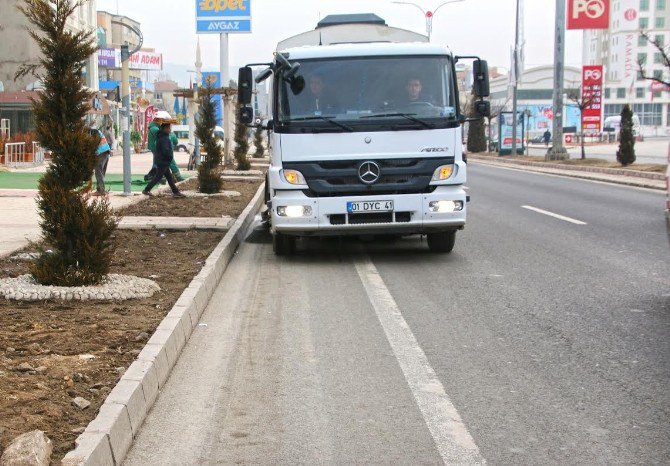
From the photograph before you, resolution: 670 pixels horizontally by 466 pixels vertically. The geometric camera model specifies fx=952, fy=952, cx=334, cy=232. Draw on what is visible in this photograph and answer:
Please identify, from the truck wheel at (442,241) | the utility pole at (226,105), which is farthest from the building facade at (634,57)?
the truck wheel at (442,241)

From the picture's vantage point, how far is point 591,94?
Result: 4509cm

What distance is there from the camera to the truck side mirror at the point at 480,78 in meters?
11.3

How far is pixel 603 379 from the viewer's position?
574cm

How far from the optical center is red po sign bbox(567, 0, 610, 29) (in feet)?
195

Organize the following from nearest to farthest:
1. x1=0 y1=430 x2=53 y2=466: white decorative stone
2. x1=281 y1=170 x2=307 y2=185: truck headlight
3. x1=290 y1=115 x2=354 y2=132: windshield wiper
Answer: x1=0 y1=430 x2=53 y2=466: white decorative stone, x1=290 y1=115 x2=354 y2=132: windshield wiper, x1=281 y1=170 x2=307 y2=185: truck headlight

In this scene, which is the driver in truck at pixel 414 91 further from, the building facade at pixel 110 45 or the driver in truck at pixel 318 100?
the building facade at pixel 110 45

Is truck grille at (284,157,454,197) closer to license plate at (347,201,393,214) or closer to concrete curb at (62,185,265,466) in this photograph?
license plate at (347,201,393,214)

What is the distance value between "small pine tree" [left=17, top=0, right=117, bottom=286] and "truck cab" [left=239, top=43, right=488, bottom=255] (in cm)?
339

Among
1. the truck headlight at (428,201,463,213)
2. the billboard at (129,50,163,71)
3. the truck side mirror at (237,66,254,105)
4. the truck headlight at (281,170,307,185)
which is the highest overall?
the billboard at (129,50,163,71)

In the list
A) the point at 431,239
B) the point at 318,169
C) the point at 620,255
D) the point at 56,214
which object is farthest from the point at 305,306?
the point at 620,255

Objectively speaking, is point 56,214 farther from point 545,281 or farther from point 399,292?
point 545,281

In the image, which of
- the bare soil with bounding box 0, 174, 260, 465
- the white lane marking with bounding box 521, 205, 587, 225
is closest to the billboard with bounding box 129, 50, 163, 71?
the white lane marking with bounding box 521, 205, 587, 225

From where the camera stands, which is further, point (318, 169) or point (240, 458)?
point (318, 169)

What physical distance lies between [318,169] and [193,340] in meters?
4.36
